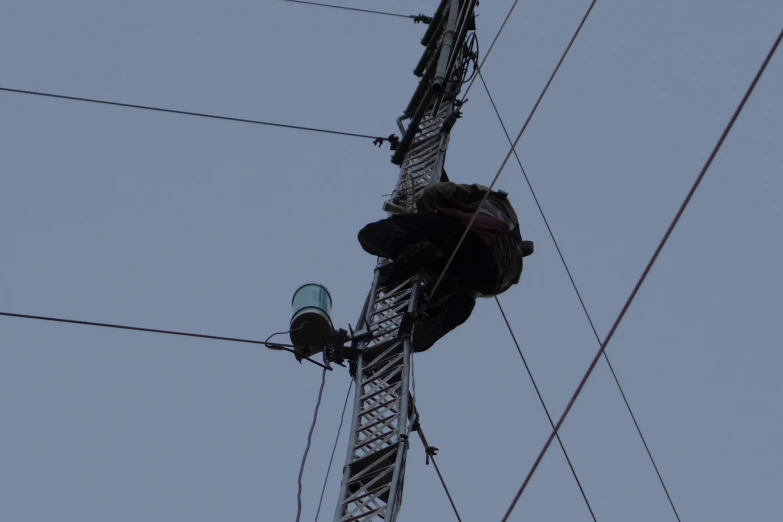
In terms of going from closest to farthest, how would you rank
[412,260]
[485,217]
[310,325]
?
[310,325], [412,260], [485,217]

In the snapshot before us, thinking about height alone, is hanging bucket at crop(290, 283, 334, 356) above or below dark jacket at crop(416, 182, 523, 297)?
below

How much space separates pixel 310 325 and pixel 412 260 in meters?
0.80

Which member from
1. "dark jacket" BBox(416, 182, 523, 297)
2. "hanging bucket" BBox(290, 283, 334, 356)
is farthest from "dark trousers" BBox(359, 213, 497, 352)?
"hanging bucket" BBox(290, 283, 334, 356)

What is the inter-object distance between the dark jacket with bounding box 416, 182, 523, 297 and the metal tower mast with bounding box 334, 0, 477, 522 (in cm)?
40

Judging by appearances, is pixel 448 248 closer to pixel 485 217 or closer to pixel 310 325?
pixel 485 217

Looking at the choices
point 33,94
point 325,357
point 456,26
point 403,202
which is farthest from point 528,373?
point 33,94

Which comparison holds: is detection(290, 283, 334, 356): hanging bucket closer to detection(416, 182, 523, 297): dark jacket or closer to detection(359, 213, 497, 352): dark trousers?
detection(359, 213, 497, 352): dark trousers

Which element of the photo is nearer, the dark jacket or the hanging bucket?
the hanging bucket

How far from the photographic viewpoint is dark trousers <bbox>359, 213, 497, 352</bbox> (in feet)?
26.5

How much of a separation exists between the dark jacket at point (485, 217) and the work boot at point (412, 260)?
278 mm

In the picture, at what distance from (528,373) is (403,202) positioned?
158cm

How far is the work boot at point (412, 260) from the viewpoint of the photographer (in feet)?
26.2

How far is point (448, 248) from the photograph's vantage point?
8.11 meters

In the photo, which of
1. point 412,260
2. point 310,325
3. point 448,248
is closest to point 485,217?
point 448,248
